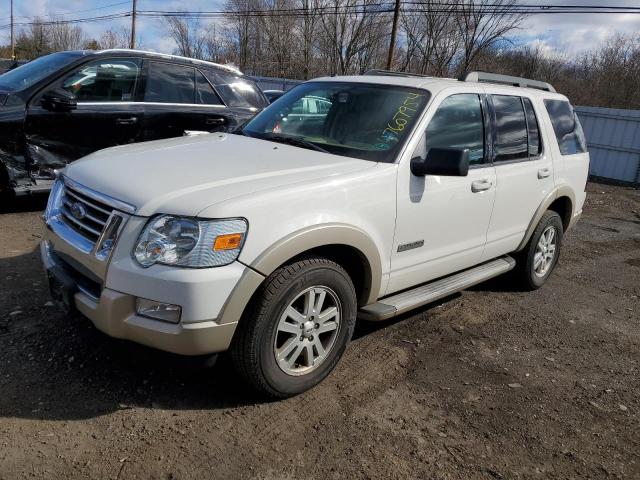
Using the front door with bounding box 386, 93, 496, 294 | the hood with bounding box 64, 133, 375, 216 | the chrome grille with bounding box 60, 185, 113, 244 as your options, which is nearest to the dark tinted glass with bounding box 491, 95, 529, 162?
the front door with bounding box 386, 93, 496, 294

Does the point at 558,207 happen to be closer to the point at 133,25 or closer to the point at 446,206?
the point at 446,206

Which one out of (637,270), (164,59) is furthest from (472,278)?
(164,59)

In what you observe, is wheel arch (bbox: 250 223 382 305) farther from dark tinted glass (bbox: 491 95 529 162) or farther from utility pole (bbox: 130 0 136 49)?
utility pole (bbox: 130 0 136 49)

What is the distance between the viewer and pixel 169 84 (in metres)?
6.84

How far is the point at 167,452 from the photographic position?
103 inches

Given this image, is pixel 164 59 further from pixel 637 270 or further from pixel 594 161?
pixel 594 161

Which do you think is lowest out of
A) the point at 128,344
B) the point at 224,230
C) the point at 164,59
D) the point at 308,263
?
the point at 128,344

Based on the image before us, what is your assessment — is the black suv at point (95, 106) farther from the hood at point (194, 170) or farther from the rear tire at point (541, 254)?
the rear tire at point (541, 254)

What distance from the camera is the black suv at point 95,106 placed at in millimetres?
5746

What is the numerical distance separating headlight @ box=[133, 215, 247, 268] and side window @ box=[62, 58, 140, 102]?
4.27 meters

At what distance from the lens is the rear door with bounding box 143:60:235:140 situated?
21.8ft

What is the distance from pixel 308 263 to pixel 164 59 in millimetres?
4883

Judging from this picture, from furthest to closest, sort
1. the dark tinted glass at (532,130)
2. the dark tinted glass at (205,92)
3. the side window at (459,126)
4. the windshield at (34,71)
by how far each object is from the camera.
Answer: the dark tinted glass at (205,92) → the windshield at (34,71) → the dark tinted glass at (532,130) → the side window at (459,126)

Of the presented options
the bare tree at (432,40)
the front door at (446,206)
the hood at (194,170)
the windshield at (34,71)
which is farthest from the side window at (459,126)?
the bare tree at (432,40)
